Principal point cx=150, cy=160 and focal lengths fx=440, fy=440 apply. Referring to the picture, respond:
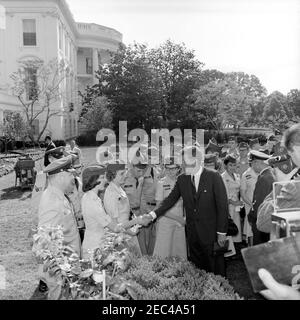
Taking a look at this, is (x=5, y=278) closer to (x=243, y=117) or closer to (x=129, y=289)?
(x=129, y=289)

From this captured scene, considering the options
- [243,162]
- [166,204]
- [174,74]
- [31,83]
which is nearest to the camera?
[166,204]

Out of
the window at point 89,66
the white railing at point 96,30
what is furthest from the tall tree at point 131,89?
the window at point 89,66

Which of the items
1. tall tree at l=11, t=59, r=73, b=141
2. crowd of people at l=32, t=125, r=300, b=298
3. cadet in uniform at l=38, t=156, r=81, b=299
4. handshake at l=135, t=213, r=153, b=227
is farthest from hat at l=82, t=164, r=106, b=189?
tall tree at l=11, t=59, r=73, b=141

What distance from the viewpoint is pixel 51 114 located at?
103 ft

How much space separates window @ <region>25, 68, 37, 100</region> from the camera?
30.8 metres

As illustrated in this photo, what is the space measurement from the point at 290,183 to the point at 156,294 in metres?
1.06

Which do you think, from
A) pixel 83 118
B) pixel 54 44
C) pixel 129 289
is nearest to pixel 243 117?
pixel 83 118

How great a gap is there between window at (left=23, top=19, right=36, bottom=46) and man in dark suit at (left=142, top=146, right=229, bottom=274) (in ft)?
100.0

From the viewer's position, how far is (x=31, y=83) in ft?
103

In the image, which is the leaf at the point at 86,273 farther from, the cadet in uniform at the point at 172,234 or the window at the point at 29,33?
the window at the point at 29,33

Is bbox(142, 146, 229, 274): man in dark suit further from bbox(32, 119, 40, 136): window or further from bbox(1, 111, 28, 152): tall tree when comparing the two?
bbox(32, 119, 40, 136): window

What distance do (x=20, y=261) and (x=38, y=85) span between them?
25.6 m

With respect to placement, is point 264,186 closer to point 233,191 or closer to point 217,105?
point 233,191

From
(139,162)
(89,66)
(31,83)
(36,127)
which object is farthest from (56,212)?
(89,66)
